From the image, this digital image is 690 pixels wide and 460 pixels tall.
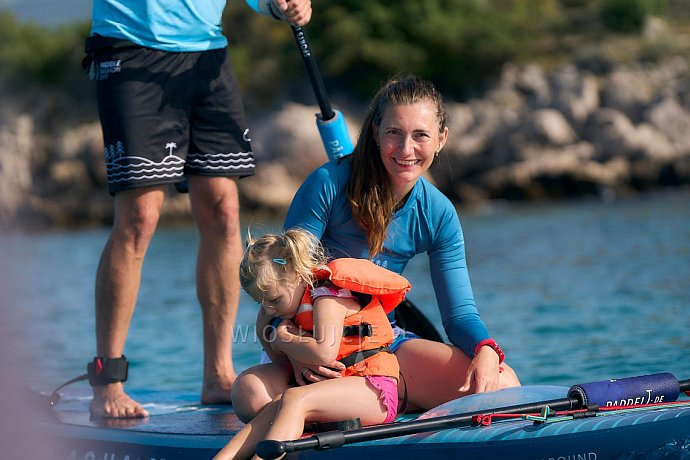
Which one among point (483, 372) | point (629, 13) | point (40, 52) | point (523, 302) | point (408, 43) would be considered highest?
point (40, 52)

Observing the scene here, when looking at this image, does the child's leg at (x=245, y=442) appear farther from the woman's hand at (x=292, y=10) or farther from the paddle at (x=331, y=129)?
the woman's hand at (x=292, y=10)

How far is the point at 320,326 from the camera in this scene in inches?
132

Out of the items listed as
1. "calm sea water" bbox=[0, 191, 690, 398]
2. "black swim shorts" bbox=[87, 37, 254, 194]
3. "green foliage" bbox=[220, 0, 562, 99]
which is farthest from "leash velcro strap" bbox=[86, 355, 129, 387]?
"green foliage" bbox=[220, 0, 562, 99]

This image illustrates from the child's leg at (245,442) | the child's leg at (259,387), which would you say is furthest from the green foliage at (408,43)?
the child's leg at (245,442)

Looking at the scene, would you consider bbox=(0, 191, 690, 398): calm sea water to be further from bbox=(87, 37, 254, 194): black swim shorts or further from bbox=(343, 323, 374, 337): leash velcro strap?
bbox=(343, 323, 374, 337): leash velcro strap

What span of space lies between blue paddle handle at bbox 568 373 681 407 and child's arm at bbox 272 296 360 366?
740 millimetres

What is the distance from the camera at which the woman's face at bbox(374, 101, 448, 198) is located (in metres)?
3.70

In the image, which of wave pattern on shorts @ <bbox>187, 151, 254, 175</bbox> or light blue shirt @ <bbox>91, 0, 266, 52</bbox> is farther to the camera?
wave pattern on shorts @ <bbox>187, 151, 254, 175</bbox>

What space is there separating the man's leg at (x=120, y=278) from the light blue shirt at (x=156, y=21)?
1.99 ft

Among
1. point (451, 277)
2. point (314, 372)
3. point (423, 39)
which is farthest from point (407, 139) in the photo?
point (423, 39)

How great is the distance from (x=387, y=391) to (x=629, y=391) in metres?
0.76

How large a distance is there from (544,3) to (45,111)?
46.3ft

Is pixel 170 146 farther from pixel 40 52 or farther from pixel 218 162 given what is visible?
pixel 40 52

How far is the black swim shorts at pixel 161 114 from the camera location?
4316mm
